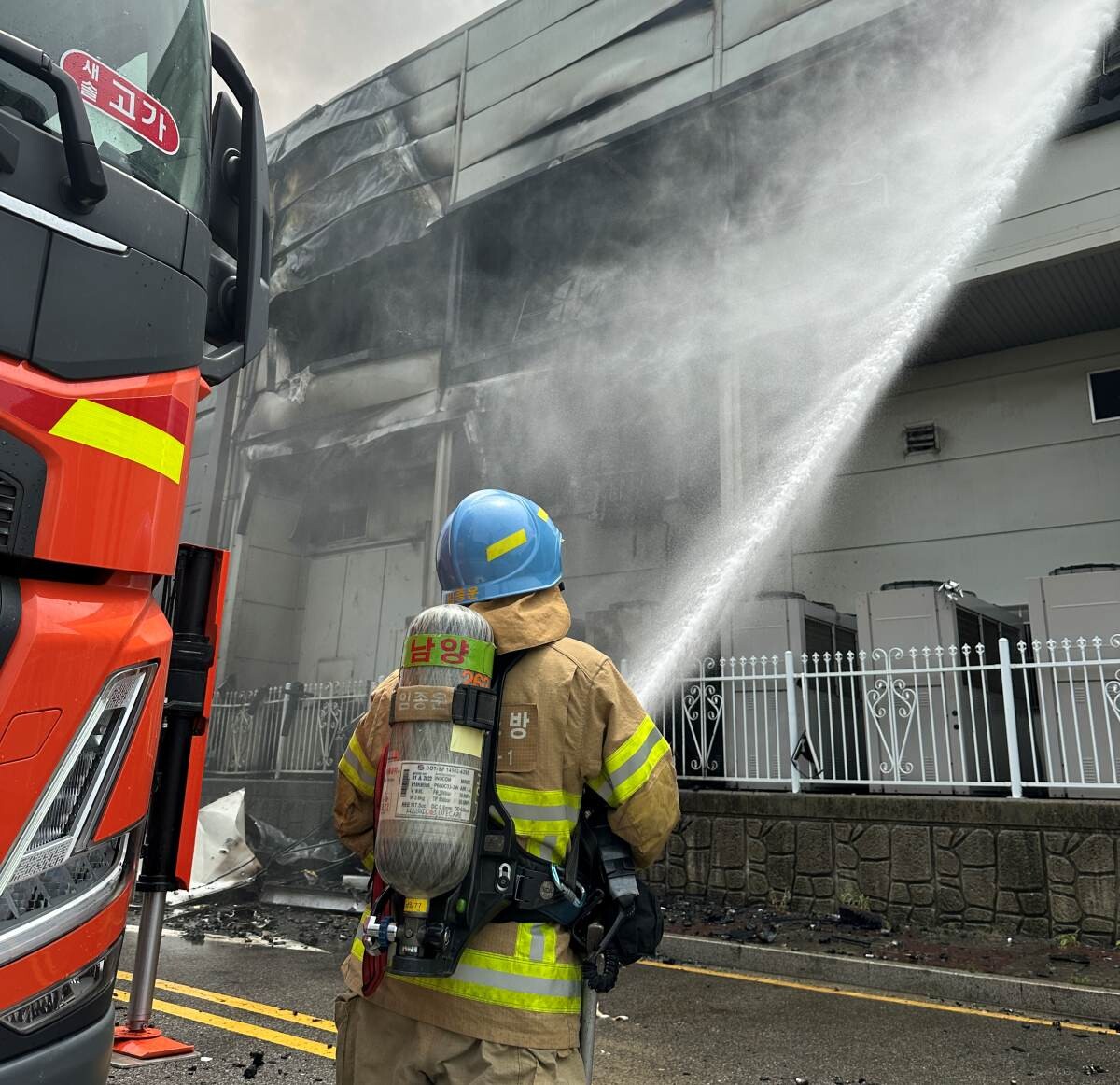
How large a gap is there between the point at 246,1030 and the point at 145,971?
131 centimetres

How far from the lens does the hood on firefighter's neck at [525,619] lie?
199 cm

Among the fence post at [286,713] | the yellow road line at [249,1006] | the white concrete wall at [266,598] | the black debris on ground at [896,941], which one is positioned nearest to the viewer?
the yellow road line at [249,1006]

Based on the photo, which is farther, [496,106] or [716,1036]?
[496,106]

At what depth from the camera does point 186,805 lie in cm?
300

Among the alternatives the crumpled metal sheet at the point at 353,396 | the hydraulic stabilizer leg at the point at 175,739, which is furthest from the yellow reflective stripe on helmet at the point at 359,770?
the crumpled metal sheet at the point at 353,396

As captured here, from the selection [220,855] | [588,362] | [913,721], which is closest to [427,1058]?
[913,721]

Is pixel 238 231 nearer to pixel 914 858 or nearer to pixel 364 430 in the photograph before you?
pixel 914 858

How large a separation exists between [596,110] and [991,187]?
5446 millimetres

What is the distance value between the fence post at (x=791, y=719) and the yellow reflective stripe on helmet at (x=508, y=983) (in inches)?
225

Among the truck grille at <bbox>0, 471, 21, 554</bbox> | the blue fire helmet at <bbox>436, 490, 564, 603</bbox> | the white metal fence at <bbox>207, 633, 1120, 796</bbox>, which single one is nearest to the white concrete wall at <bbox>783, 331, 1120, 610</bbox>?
Answer: the white metal fence at <bbox>207, 633, 1120, 796</bbox>

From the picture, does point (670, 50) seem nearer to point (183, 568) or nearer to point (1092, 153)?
point (1092, 153)

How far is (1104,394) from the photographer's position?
979cm

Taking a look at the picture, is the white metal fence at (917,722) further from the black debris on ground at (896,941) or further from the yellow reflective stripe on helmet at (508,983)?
the yellow reflective stripe on helmet at (508,983)

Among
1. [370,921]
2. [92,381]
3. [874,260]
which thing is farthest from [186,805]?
[874,260]
